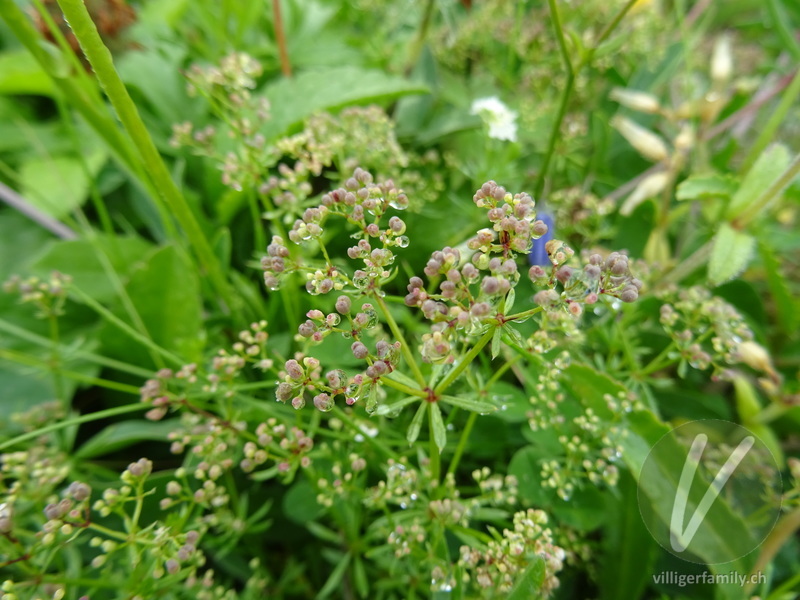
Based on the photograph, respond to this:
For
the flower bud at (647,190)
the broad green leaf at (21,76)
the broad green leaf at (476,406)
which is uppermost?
the broad green leaf at (21,76)

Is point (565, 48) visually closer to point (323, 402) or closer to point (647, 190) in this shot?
point (647, 190)

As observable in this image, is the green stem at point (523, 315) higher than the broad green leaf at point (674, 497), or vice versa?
the green stem at point (523, 315)

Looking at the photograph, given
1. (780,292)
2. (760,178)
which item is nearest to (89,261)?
(760,178)

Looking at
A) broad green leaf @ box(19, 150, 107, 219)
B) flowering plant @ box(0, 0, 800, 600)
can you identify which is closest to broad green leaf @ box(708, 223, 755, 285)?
flowering plant @ box(0, 0, 800, 600)

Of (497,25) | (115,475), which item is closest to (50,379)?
(115,475)

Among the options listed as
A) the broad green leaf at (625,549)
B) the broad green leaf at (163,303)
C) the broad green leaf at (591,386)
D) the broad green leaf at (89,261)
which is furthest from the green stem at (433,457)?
the broad green leaf at (89,261)

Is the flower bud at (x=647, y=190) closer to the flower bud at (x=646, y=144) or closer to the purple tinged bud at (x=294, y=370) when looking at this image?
the flower bud at (x=646, y=144)
